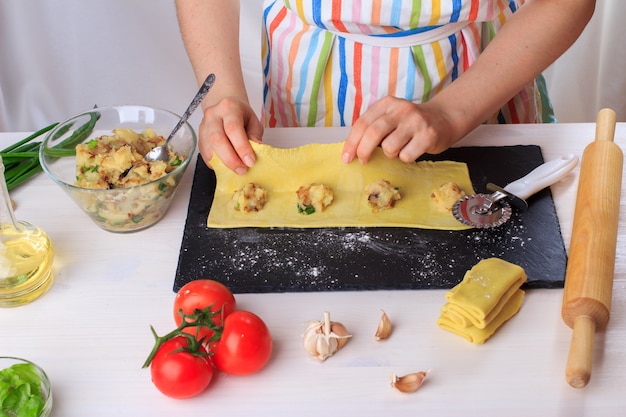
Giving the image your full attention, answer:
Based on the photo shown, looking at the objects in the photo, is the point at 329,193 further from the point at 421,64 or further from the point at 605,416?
the point at 605,416

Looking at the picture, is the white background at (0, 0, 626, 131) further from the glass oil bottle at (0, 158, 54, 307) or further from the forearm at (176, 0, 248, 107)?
the glass oil bottle at (0, 158, 54, 307)

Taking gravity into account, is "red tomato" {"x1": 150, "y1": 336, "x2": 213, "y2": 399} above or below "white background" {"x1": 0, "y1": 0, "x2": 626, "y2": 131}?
above

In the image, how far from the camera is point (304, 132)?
1580 millimetres

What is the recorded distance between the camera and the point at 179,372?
0.97m

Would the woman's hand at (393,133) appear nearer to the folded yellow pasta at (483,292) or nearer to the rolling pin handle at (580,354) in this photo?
the folded yellow pasta at (483,292)

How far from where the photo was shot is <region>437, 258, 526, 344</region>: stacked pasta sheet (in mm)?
1068

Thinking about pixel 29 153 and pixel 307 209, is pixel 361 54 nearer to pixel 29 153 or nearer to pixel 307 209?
pixel 307 209

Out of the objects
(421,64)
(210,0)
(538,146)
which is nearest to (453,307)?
(538,146)

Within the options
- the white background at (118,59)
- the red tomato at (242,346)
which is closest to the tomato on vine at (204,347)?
the red tomato at (242,346)

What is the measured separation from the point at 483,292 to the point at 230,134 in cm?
58

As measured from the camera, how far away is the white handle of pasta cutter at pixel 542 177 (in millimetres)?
1335

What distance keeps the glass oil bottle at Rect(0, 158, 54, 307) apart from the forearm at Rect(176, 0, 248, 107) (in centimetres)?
53

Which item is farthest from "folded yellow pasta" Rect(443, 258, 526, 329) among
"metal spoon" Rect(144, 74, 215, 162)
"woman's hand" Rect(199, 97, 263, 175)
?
"metal spoon" Rect(144, 74, 215, 162)

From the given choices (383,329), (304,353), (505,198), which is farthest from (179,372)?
(505,198)
